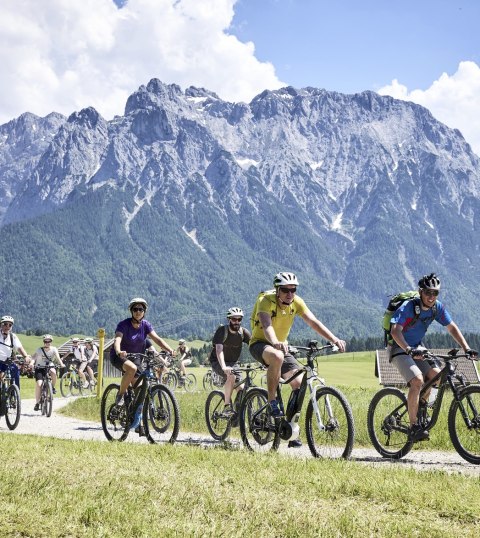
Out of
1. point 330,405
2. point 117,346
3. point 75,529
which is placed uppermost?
point 117,346

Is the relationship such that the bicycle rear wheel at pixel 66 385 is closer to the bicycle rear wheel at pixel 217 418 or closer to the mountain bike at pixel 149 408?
the bicycle rear wheel at pixel 217 418

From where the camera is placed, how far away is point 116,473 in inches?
338

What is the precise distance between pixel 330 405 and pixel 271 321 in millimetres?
1632

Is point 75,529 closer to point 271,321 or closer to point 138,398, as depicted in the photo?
point 271,321

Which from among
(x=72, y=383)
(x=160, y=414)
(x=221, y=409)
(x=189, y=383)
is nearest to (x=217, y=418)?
(x=221, y=409)

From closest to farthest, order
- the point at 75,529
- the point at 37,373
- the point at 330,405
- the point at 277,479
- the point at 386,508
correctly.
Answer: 1. the point at 75,529
2. the point at 386,508
3. the point at 277,479
4. the point at 330,405
5. the point at 37,373

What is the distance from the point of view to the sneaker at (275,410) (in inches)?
452

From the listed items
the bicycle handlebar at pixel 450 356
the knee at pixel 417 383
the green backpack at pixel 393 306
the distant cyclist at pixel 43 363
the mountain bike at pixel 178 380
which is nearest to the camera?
the bicycle handlebar at pixel 450 356

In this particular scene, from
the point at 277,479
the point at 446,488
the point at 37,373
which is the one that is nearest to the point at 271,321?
the point at 277,479

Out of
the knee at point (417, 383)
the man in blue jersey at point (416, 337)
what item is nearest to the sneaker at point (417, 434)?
the man in blue jersey at point (416, 337)

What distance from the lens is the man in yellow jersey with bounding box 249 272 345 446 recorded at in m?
11.2

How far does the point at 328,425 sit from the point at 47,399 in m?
13.9

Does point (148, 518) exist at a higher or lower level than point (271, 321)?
lower

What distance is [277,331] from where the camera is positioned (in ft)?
38.6
